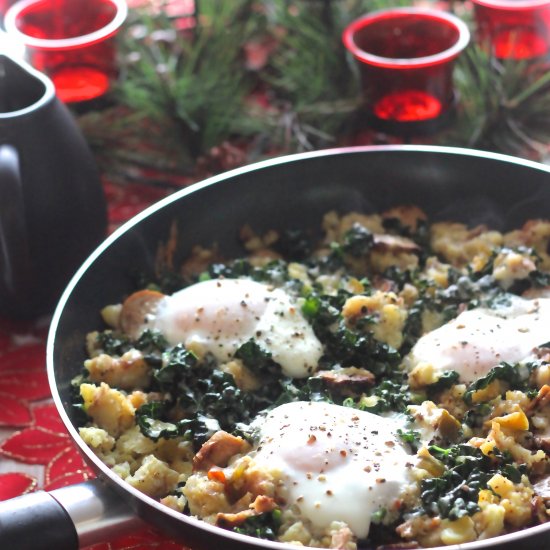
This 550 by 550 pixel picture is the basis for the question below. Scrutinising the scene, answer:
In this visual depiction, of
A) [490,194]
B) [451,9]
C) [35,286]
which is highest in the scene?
[451,9]

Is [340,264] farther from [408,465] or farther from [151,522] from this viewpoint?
[151,522]

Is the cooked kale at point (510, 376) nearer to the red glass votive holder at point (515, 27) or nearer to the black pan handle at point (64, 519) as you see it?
the black pan handle at point (64, 519)

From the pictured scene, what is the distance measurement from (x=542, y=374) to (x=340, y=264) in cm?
65

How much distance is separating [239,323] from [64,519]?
0.64 metres

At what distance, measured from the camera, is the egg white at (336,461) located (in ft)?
5.47

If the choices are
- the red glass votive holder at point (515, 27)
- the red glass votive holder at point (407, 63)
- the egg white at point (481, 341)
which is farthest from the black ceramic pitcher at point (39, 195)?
the red glass votive holder at point (515, 27)

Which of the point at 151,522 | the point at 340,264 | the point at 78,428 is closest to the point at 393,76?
the point at 340,264

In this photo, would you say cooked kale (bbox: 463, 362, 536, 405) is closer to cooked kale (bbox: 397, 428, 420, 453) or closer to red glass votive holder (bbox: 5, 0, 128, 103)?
cooked kale (bbox: 397, 428, 420, 453)

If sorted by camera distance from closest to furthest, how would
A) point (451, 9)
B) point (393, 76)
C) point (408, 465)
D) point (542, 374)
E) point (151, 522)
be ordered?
point (151, 522), point (408, 465), point (542, 374), point (393, 76), point (451, 9)

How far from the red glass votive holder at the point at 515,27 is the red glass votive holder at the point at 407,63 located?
19 cm

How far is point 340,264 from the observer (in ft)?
7.77

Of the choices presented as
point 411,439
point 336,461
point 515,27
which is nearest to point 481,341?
point 411,439

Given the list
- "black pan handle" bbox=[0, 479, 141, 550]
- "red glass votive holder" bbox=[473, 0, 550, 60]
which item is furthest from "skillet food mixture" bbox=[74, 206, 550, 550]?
"red glass votive holder" bbox=[473, 0, 550, 60]

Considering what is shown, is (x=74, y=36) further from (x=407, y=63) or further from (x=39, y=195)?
(x=407, y=63)
